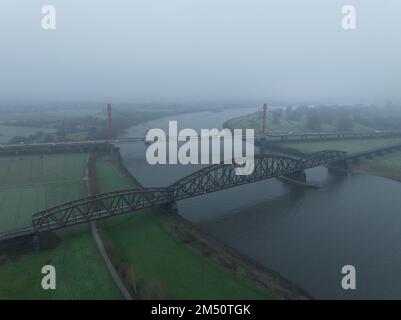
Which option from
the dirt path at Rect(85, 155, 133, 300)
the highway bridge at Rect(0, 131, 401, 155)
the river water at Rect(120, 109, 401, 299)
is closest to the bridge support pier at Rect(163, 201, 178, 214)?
the river water at Rect(120, 109, 401, 299)

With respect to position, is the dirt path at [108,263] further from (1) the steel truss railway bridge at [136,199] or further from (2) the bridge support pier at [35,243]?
(2) the bridge support pier at [35,243]

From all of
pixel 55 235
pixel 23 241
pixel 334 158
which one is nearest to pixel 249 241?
pixel 55 235

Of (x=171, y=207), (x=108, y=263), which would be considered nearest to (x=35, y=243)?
(x=108, y=263)

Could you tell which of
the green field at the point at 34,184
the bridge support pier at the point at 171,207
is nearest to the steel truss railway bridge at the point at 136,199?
the bridge support pier at the point at 171,207

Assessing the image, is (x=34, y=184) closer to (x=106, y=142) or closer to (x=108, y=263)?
(x=108, y=263)

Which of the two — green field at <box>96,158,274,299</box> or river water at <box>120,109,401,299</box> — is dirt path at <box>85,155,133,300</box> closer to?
green field at <box>96,158,274,299</box>
